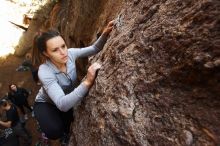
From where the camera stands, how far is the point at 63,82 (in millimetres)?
4188

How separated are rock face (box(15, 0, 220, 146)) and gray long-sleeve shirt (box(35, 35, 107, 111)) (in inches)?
11.5

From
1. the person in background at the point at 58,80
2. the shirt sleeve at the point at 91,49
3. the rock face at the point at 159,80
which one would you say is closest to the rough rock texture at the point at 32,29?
the shirt sleeve at the point at 91,49

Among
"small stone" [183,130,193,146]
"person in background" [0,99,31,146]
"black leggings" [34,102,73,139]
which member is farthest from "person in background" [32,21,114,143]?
"person in background" [0,99,31,146]

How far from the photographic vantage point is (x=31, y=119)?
465 inches

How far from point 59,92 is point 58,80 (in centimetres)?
41

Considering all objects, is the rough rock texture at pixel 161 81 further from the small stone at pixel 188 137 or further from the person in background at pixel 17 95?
the person in background at pixel 17 95

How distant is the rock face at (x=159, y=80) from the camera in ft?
8.84

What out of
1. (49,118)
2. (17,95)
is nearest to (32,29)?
(17,95)

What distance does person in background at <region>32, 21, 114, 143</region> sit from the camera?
3711mm

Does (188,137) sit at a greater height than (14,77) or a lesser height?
greater

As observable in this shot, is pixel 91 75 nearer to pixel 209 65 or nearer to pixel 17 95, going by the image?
pixel 209 65

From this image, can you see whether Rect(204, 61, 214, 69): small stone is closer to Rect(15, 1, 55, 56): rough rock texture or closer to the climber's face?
the climber's face

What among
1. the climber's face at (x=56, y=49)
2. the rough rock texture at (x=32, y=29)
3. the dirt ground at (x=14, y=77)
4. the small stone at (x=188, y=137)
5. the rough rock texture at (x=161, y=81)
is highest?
the climber's face at (x=56, y=49)

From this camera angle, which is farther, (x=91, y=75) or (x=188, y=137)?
(x=91, y=75)
